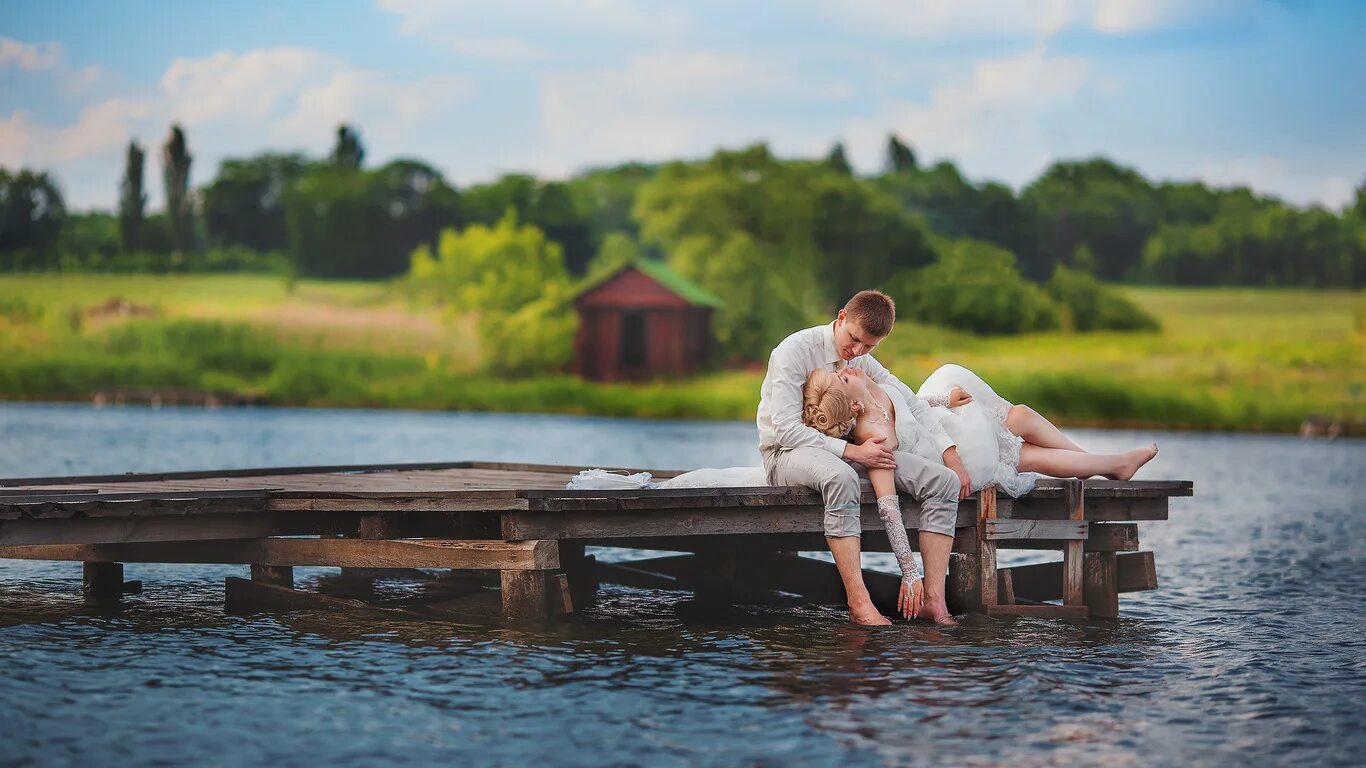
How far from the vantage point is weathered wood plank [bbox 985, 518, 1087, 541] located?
11656 mm

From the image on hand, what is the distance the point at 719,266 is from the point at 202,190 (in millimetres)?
33575

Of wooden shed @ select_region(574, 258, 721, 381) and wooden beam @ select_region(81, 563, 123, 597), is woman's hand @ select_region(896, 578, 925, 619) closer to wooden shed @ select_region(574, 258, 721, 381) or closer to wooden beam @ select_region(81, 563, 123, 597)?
wooden beam @ select_region(81, 563, 123, 597)

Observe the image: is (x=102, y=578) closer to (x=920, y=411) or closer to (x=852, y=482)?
(x=852, y=482)

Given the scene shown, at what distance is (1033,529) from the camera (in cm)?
1184

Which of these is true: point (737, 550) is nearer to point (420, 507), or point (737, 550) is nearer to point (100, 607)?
point (420, 507)

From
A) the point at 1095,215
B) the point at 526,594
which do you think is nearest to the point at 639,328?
the point at 1095,215

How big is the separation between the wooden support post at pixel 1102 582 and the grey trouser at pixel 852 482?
1974 millimetres

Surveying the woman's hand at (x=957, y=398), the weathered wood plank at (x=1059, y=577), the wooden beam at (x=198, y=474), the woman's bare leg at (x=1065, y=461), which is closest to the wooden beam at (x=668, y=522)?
the woman's hand at (x=957, y=398)

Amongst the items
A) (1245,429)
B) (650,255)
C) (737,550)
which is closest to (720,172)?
(650,255)

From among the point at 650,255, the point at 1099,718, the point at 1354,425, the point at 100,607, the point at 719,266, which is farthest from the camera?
the point at 650,255

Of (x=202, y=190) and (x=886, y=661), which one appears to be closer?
(x=886, y=661)

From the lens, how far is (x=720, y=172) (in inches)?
3351

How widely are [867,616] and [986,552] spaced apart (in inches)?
43.6

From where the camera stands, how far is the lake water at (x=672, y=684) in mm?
8102
